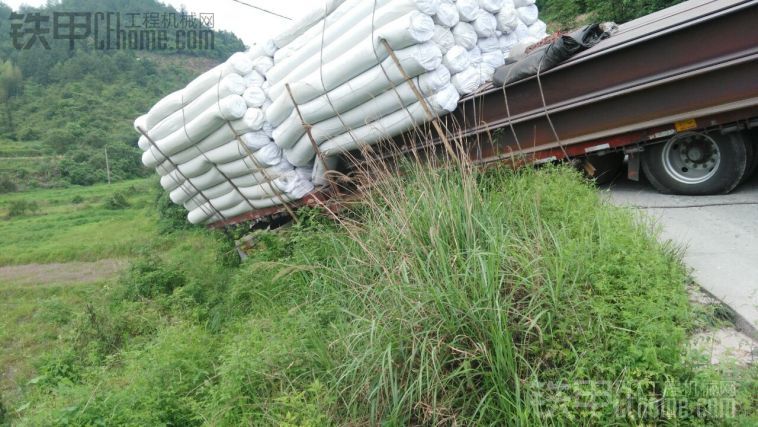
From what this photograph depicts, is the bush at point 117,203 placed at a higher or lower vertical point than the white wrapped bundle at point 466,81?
lower

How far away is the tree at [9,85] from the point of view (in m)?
52.0

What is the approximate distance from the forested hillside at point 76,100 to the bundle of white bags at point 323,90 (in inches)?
1514

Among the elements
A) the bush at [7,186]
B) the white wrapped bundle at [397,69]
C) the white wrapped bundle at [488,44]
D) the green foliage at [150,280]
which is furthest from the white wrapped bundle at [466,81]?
the bush at [7,186]

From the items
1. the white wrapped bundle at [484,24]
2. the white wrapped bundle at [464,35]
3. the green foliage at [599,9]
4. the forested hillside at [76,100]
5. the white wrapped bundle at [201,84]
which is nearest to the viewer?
the white wrapped bundle at [464,35]

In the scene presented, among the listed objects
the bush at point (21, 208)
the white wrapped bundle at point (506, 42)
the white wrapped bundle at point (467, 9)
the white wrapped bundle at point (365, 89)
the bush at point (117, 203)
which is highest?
the white wrapped bundle at point (467, 9)

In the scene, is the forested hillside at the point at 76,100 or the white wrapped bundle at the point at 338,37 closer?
the white wrapped bundle at the point at 338,37

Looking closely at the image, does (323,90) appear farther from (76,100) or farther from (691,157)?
(76,100)

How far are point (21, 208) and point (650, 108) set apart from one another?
34201mm

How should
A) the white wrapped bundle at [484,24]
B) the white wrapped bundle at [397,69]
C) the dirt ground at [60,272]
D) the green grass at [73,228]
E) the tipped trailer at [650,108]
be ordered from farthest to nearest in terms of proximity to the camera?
the green grass at [73,228], the dirt ground at [60,272], the white wrapped bundle at [484,24], the white wrapped bundle at [397,69], the tipped trailer at [650,108]

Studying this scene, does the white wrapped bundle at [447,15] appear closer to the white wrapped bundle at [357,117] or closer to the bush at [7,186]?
the white wrapped bundle at [357,117]

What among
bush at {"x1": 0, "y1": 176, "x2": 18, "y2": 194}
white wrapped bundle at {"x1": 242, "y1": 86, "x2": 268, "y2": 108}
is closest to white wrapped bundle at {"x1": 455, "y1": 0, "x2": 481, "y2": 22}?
white wrapped bundle at {"x1": 242, "y1": 86, "x2": 268, "y2": 108}

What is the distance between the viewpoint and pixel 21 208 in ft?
93.8

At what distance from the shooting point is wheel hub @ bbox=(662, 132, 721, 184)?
12.1 ft

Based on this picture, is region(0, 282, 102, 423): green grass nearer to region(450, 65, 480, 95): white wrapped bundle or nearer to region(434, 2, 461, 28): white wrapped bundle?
region(450, 65, 480, 95): white wrapped bundle
